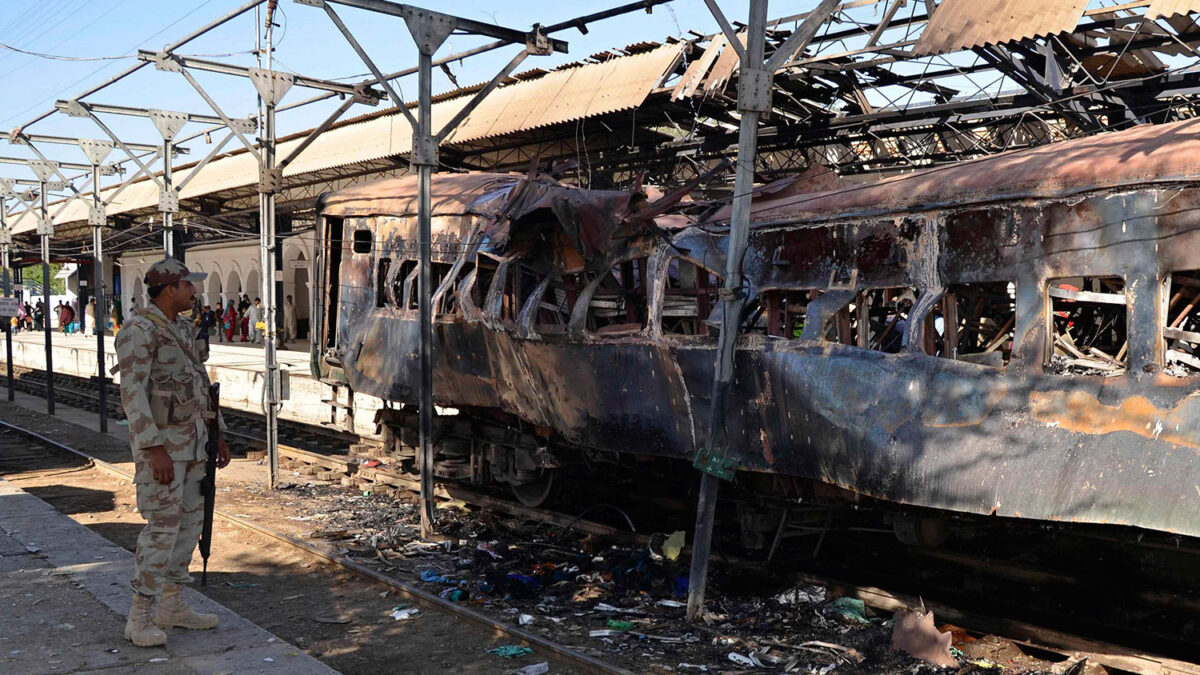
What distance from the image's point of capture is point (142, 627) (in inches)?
224

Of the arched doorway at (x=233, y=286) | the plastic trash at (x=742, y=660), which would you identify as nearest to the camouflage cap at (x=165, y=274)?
the plastic trash at (x=742, y=660)

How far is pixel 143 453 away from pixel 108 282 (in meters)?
49.3

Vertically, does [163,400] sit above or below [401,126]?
below

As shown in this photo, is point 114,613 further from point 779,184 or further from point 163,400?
point 779,184

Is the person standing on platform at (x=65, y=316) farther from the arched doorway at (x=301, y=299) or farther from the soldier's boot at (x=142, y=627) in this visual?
the soldier's boot at (x=142, y=627)

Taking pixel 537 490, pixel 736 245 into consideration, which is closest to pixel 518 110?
pixel 537 490

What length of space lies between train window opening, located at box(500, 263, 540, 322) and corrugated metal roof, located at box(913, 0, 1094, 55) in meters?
5.43

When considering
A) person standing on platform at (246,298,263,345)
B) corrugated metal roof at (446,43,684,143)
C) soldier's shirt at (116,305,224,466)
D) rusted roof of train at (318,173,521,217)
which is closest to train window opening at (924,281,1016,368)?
soldier's shirt at (116,305,224,466)

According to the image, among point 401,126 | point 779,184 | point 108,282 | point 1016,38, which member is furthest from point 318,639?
point 108,282

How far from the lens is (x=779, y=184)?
774 centimetres

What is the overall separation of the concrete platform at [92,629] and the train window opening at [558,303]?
348 centimetres

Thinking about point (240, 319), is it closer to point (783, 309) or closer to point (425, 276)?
point (425, 276)

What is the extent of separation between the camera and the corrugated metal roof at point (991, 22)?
10477 millimetres

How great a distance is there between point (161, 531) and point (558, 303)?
424 centimetres
